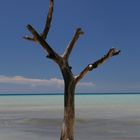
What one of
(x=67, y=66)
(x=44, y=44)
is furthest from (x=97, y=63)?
(x=44, y=44)

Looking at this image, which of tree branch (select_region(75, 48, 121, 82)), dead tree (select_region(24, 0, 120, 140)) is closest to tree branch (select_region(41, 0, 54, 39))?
dead tree (select_region(24, 0, 120, 140))

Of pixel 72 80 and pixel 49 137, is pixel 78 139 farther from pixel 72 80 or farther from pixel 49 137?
pixel 72 80

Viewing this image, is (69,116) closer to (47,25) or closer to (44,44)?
(44,44)

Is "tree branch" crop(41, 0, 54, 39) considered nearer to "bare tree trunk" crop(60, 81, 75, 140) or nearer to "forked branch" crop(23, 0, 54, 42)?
"forked branch" crop(23, 0, 54, 42)

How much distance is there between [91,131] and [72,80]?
13.5 m

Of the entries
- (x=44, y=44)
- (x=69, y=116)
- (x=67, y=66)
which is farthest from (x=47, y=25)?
(x=69, y=116)

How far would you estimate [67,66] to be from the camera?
8750mm

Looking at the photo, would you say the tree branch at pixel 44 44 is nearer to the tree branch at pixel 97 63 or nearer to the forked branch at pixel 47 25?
the forked branch at pixel 47 25

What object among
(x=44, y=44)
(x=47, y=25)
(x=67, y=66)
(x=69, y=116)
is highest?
(x=47, y=25)

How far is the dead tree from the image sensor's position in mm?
8539

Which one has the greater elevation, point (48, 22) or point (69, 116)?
point (48, 22)

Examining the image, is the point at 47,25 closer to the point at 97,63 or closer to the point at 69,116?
the point at 97,63

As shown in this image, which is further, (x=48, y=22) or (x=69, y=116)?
(x=69, y=116)

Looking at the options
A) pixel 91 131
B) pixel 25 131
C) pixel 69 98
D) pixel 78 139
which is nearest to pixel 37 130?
pixel 25 131
